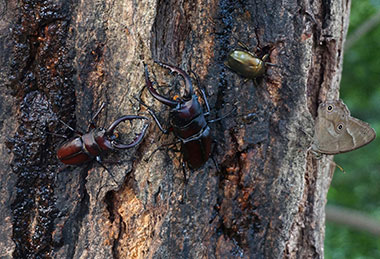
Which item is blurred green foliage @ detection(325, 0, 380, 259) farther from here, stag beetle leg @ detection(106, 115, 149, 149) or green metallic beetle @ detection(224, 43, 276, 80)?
stag beetle leg @ detection(106, 115, 149, 149)

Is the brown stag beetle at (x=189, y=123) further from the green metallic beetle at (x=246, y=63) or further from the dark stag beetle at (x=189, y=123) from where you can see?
the green metallic beetle at (x=246, y=63)

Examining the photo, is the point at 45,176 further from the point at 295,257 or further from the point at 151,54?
the point at 295,257

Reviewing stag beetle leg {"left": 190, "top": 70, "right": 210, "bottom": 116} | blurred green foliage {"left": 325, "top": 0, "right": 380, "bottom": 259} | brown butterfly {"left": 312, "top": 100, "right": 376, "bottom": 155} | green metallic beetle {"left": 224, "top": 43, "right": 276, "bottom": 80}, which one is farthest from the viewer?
blurred green foliage {"left": 325, "top": 0, "right": 380, "bottom": 259}

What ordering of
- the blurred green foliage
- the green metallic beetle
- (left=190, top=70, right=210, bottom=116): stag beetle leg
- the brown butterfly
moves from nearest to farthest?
the green metallic beetle
(left=190, top=70, right=210, bottom=116): stag beetle leg
the brown butterfly
the blurred green foliage

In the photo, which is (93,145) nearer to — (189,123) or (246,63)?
(189,123)

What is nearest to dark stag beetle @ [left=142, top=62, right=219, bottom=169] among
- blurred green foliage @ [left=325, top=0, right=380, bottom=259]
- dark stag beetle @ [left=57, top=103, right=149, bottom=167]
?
dark stag beetle @ [left=57, top=103, right=149, bottom=167]
